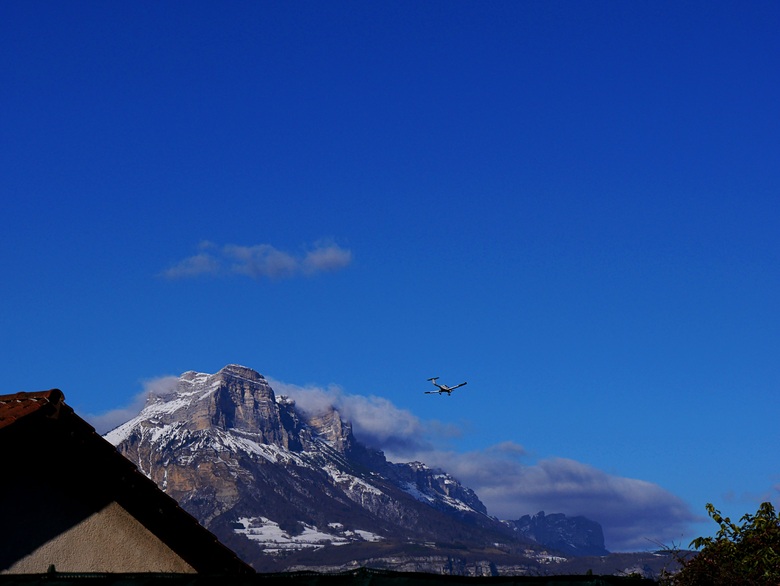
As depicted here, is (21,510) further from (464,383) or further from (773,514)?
(464,383)

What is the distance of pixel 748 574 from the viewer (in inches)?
542

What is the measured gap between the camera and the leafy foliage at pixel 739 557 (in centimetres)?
1366

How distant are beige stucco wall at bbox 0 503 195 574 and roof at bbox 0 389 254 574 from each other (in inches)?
6.0

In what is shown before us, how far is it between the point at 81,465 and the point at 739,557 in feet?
31.0

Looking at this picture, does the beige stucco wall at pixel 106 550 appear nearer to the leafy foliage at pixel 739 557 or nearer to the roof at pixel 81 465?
the roof at pixel 81 465

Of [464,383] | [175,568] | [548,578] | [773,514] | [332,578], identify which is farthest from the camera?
[464,383]

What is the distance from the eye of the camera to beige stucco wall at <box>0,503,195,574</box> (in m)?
14.3

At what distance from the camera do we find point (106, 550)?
1515 cm

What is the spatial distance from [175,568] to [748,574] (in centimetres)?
854

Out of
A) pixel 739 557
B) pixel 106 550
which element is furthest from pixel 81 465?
pixel 739 557

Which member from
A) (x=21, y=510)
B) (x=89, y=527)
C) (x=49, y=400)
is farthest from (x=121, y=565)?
(x=49, y=400)

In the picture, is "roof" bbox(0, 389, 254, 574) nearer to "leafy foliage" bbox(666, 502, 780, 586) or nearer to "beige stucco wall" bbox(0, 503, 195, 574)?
"beige stucco wall" bbox(0, 503, 195, 574)

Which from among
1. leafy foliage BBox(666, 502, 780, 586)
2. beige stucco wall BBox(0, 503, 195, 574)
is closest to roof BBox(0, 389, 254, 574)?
beige stucco wall BBox(0, 503, 195, 574)

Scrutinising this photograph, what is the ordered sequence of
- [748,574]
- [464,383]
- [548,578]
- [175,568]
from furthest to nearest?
1. [464,383]
2. [175,568]
3. [748,574]
4. [548,578]
